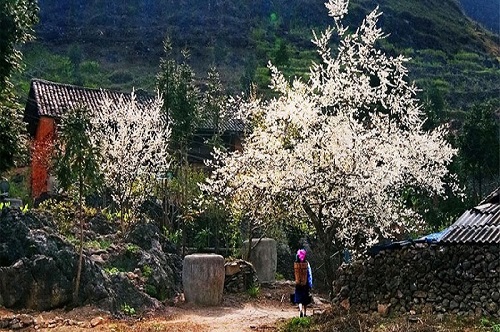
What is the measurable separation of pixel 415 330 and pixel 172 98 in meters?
17.4

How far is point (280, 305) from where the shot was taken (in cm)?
1733

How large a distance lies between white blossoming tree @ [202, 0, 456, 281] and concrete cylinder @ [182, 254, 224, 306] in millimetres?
1960

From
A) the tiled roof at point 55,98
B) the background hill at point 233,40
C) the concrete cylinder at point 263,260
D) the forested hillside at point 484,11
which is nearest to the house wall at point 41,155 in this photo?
the tiled roof at point 55,98

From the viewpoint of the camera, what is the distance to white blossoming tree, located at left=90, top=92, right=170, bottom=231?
2195cm

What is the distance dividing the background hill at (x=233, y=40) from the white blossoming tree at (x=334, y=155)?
35284 millimetres

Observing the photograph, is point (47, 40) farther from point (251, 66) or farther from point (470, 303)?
point (470, 303)

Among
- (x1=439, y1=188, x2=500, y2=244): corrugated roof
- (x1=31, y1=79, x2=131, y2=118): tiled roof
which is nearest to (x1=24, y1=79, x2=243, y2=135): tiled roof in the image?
(x1=31, y1=79, x2=131, y2=118): tiled roof

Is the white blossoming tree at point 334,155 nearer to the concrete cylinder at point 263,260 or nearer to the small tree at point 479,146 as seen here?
the concrete cylinder at point 263,260

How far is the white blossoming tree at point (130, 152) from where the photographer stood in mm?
21953

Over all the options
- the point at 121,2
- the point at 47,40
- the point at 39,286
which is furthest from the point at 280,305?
the point at 121,2

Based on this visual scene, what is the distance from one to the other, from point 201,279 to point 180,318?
6.57 ft

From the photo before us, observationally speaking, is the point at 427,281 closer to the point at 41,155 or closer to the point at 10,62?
the point at 10,62

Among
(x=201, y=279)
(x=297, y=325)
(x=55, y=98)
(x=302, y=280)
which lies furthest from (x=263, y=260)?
(x=55, y=98)

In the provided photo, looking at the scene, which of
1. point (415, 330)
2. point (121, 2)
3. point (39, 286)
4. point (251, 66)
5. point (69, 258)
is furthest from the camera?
point (121, 2)
